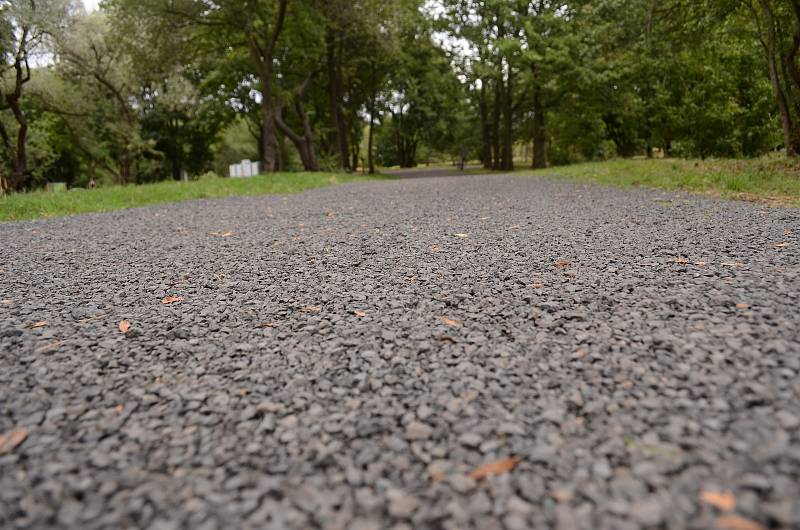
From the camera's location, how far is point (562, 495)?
4.25 ft

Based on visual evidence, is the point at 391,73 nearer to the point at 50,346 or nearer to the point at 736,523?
the point at 50,346

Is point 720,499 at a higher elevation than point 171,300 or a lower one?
lower

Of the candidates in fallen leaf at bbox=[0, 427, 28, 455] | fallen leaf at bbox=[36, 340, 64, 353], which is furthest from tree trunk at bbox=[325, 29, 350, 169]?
fallen leaf at bbox=[0, 427, 28, 455]

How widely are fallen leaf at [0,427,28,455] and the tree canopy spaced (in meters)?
14.6

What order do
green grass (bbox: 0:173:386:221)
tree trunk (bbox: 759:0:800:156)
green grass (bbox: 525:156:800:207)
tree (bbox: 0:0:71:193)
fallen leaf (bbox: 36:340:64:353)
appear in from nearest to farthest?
fallen leaf (bbox: 36:340:64:353) < green grass (bbox: 525:156:800:207) < green grass (bbox: 0:173:386:221) < tree trunk (bbox: 759:0:800:156) < tree (bbox: 0:0:71:193)

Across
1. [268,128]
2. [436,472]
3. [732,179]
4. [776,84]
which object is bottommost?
[436,472]

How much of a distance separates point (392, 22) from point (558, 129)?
1473cm

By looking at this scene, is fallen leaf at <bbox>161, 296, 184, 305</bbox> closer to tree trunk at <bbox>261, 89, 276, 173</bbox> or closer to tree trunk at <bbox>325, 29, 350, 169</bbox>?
tree trunk at <bbox>261, 89, 276, 173</bbox>

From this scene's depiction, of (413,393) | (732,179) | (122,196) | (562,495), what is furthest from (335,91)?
(562,495)

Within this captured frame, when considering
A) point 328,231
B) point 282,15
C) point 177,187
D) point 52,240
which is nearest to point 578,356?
point 328,231

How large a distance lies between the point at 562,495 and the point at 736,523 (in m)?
0.41

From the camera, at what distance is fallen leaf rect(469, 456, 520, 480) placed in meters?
1.40

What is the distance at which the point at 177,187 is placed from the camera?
38.2 feet

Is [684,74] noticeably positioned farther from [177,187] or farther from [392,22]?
[177,187]
